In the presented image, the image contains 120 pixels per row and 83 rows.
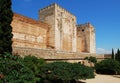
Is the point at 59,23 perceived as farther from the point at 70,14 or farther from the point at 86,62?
the point at 86,62

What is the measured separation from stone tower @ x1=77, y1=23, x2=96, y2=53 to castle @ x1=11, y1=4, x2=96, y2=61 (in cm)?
466

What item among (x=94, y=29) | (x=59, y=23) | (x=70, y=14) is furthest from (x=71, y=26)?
(x=94, y=29)

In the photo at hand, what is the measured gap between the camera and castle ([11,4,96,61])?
1509cm

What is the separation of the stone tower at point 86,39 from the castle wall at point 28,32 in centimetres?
930

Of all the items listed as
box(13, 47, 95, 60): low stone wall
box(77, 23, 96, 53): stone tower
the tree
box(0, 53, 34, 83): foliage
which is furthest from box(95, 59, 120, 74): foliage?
box(0, 53, 34, 83): foliage

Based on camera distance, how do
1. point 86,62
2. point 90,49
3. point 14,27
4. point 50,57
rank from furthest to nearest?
point 90,49 → point 86,62 → point 14,27 → point 50,57

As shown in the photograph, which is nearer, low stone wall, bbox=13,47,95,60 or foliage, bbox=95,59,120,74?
low stone wall, bbox=13,47,95,60

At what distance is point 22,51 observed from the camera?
1105 centimetres

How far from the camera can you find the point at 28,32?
16.3 m

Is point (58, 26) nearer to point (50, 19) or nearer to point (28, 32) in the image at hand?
point (50, 19)

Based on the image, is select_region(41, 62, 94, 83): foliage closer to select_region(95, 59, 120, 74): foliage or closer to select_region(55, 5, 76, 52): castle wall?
select_region(95, 59, 120, 74): foliage

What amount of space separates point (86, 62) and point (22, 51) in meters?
11.3

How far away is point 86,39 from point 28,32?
1220 centimetres

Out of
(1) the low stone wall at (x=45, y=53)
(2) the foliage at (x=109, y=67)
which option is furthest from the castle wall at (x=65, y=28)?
(2) the foliage at (x=109, y=67)
